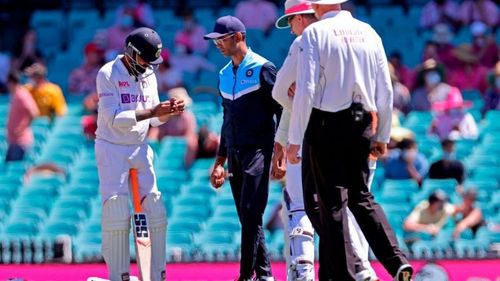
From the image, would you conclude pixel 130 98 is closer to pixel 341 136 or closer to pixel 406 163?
pixel 341 136

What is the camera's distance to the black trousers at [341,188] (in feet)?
31.5

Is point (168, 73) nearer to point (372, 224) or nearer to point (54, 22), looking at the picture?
point (54, 22)

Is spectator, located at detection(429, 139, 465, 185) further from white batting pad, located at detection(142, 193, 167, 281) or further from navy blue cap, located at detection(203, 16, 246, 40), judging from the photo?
white batting pad, located at detection(142, 193, 167, 281)

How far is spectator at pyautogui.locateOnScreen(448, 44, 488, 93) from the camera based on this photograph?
19.0m

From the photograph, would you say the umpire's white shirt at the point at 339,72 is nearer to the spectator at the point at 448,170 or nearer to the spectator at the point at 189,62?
the spectator at the point at 448,170

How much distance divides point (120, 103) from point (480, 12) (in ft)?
34.1

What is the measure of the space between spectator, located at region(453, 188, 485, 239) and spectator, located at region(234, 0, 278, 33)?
5485 millimetres

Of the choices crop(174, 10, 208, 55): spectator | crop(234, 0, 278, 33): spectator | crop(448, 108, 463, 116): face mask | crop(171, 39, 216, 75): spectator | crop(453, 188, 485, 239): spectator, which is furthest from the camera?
crop(234, 0, 278, 33): spectator

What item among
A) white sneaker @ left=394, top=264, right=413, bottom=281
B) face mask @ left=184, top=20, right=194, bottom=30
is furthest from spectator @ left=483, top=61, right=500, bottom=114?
white sneaker @ left=394, top=264, right=413, bottom=281

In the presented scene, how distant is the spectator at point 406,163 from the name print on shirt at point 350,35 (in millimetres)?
7154

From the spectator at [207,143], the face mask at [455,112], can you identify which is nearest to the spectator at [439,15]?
the face mask at [455,112]

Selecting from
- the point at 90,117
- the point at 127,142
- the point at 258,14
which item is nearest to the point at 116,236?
the point at 127,142

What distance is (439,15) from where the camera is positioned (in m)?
20.6

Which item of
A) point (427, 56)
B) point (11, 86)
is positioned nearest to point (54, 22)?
→ point (11, 86)
